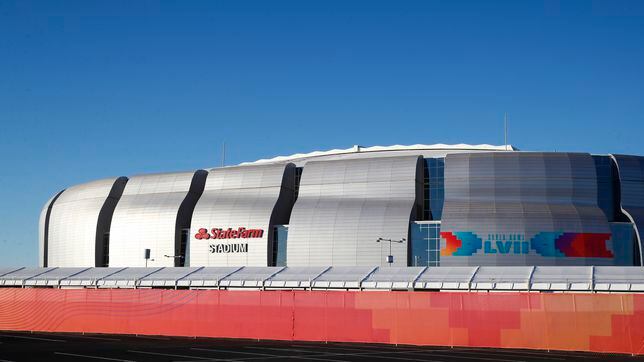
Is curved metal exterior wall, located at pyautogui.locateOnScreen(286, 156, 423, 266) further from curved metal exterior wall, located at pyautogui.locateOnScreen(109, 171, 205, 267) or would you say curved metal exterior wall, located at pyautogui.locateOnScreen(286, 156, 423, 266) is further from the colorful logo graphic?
curved metal exterior wall, located at pyautogui.locateOnScreen(109, 171, 205, 267)

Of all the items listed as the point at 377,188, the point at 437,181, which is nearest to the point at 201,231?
the point at 377,188

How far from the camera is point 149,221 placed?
10869 centimetres

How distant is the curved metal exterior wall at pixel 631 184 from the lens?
90.9 meters

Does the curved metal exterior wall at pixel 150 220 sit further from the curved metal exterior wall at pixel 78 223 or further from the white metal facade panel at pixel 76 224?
the white metal facade panel at pixel 76 224

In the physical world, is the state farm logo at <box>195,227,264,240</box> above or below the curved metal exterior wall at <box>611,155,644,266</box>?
below

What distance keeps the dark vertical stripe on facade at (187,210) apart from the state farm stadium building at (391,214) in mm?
210

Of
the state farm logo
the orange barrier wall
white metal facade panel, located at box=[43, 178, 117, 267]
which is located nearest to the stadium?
the orange barrier wall

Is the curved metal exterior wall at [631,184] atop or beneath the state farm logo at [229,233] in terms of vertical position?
atop

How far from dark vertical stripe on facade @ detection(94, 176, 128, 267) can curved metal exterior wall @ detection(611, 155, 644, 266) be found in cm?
7377

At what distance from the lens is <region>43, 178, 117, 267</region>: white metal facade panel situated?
115 m

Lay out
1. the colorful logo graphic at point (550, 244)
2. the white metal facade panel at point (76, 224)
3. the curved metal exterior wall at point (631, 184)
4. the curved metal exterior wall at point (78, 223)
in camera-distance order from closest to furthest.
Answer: the colorful logo graphic at point (550, 244)
the curved metal exterior wall at point (631, 184)
the curved metal exterior wall at point (78, 223)
the white metal facade panel at point (76, 224)

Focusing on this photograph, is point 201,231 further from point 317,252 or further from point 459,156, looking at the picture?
point 459,156

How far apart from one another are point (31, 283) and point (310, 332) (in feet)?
110

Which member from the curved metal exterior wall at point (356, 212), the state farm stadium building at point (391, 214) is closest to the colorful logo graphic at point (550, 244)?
the state farm stadium building at point (391, 214)
